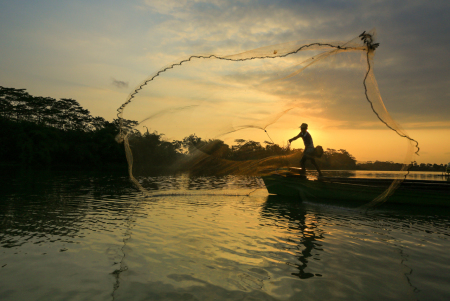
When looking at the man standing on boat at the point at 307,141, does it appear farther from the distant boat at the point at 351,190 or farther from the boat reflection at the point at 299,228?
the boat reflection at the point at 299,228

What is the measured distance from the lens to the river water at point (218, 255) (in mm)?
4664

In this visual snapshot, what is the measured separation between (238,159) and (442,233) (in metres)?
8.09

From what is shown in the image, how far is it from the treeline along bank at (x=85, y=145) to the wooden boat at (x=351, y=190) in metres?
1.36

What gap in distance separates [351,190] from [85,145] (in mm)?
61621

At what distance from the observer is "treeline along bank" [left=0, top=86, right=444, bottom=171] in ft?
36.7

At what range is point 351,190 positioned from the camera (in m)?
14.3

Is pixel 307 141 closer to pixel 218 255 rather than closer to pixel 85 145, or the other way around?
pixel 218 255

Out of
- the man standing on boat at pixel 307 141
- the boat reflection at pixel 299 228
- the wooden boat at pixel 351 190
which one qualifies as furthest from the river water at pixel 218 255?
the man standing on boat at pixel 307 141

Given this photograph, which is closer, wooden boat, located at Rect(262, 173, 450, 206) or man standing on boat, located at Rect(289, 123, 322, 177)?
wooden boat, located at Rect(262, 173, 450, 206)

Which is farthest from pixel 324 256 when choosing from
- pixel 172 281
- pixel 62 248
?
pixel 62 248

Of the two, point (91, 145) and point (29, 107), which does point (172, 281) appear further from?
point (29, 107)

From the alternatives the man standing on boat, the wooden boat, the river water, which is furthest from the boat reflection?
the man standing on boat

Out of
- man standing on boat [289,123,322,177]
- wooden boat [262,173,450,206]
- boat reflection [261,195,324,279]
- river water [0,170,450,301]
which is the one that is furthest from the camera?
man standing on boat [289,123,322,177]

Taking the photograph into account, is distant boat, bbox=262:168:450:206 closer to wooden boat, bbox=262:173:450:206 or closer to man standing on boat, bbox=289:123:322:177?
wooden boat, bbox=262:173:450:206
